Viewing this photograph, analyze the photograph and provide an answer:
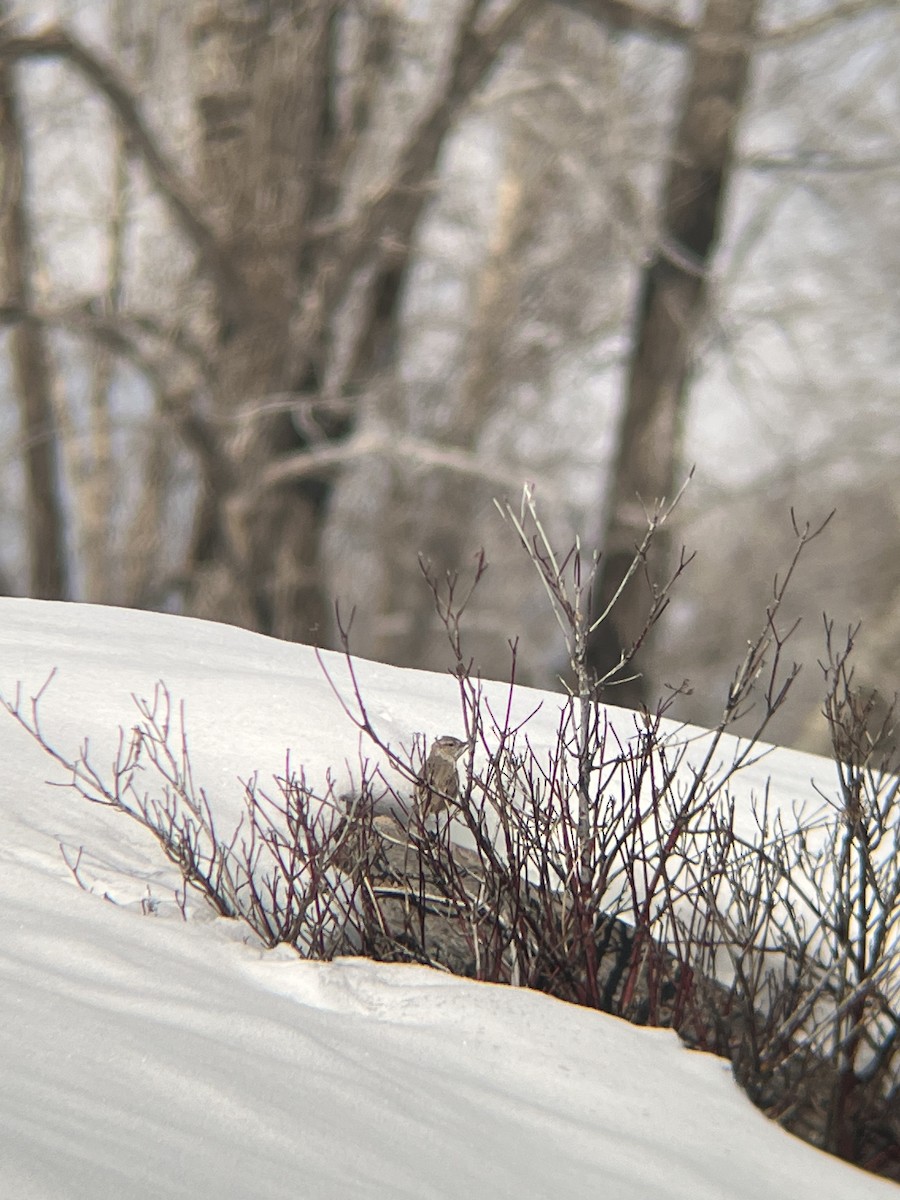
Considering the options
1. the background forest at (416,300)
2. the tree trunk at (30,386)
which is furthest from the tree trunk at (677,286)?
the tree trunk at (30,386)

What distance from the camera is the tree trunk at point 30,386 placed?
37.6 ft

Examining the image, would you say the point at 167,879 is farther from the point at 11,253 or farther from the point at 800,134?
the point at 800,134

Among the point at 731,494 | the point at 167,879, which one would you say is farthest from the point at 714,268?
the point at 167,879

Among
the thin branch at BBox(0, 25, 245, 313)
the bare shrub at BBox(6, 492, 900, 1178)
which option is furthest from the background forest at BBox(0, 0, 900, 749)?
the bare shrub at BBox(6, 492, 900, 1178)

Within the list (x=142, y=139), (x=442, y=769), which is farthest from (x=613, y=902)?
(x=142, y=139)

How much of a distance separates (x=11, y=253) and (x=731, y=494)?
20.7ft

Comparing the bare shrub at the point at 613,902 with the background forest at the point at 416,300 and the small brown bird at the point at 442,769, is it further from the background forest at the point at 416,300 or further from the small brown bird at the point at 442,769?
the background forest at the point at 416,300

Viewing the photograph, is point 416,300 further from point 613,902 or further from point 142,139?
point 613,902

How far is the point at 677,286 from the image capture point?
11.0 meters

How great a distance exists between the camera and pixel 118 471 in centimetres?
1625

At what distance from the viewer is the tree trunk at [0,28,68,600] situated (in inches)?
451

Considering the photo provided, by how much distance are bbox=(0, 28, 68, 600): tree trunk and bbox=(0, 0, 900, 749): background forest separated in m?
0.03

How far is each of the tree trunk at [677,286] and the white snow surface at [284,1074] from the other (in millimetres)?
7444

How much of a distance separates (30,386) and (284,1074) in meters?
10.7
